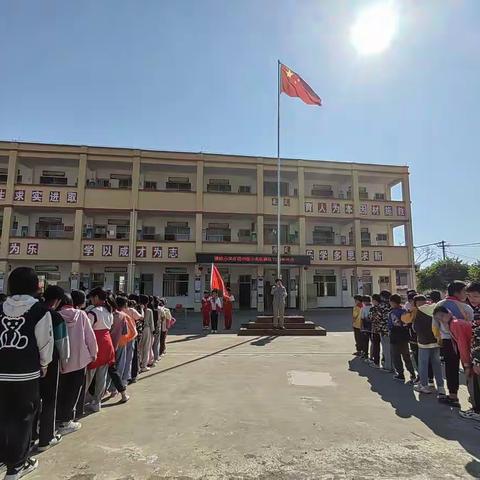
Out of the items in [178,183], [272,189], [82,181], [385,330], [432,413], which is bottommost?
[432,413]

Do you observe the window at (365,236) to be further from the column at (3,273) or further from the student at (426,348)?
the column at (3,273)

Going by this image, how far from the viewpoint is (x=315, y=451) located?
399 cm

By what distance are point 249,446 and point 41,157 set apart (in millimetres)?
24701

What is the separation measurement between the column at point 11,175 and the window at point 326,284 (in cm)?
1998

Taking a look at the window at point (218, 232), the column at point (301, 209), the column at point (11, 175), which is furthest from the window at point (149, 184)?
the column at point (301, 209)

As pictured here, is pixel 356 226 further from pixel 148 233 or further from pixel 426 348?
pixel 426 348

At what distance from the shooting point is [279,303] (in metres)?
15.1

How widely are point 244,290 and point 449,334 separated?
21753mm

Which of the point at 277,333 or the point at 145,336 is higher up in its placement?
the point at 145,336

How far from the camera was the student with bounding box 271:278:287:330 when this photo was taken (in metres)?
14.7

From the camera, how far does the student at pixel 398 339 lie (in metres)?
7.40


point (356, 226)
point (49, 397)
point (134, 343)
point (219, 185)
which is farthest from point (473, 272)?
point (49, 397)

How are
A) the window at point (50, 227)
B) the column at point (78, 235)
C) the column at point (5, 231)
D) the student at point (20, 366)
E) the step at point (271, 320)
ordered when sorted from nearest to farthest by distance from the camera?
the student at point (20, 366), the step at point (271, 320), the column at point (5, 231), the column at point (78, 235), the window at point (50, 227)

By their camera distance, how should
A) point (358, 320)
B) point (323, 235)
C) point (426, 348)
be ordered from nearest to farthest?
point (426, 348)
point (358, 320)
point (323, 235)
